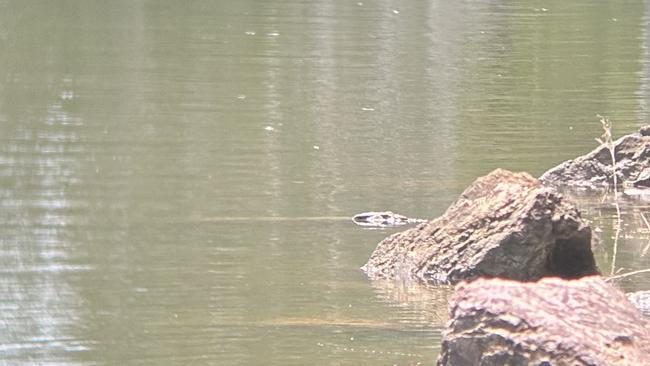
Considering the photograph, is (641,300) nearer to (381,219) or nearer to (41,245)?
(381,219)

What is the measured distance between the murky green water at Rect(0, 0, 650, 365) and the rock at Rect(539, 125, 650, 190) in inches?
25.3

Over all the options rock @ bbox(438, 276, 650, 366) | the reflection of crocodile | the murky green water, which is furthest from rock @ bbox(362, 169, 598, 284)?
rock @ bbox(438, 276, 650, 366)

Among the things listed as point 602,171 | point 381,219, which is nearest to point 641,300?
point 381,219

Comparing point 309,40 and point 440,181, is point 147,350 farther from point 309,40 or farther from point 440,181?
point 309,40

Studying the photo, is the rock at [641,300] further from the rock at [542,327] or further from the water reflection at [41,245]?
the water reflection at [41,245]

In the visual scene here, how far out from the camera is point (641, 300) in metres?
8.96

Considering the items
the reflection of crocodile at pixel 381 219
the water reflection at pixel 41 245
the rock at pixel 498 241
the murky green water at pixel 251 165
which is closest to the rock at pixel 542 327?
the murky green water at pixel 251 165

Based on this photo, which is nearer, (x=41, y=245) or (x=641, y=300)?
(x=641, y=300)

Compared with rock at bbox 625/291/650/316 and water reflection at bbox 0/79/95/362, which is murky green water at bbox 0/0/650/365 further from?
rock at bbox 625/291/650/316

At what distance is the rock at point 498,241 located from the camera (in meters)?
9.33

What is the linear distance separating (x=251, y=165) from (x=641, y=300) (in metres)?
5.74

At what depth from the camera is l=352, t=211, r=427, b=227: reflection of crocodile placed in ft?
38.7

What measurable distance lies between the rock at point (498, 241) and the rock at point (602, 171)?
358 centimetres

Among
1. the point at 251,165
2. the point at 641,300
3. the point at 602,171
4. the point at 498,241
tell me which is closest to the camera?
the point at 641,300
